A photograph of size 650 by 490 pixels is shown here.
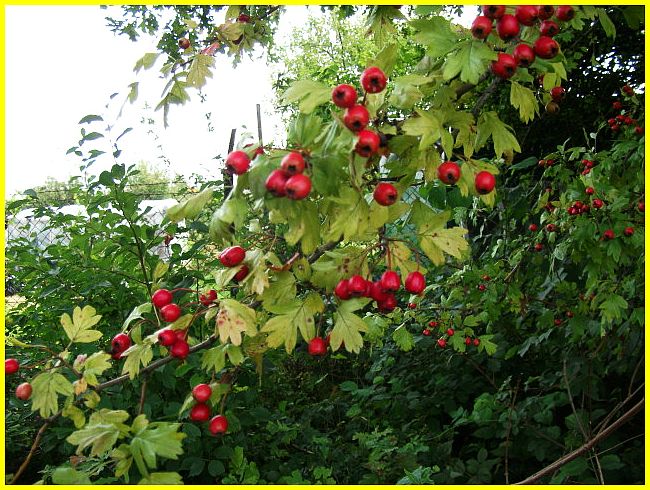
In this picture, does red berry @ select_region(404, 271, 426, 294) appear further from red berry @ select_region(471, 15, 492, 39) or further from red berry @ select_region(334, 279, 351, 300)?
red berry @ select_region(471, 15, 492, 39)

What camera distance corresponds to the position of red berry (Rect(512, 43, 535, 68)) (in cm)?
121

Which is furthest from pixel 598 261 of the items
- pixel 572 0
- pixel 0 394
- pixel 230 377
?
pixel 0 394

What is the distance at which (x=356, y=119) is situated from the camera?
3.36ft

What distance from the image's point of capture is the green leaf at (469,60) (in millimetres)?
1128

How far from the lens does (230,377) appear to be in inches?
57.9

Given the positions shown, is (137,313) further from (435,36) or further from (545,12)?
(545,12)

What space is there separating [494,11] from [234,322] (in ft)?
2.84

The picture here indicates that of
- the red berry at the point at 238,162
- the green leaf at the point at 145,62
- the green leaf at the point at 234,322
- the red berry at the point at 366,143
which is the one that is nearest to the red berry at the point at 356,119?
the red berry at the point at 366,143

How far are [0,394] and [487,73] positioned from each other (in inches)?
53.0

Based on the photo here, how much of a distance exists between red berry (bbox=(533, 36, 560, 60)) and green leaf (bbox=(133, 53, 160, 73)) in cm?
105

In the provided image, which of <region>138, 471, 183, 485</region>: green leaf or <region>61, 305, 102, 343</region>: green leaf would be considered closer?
<region>138, 471, 183, 485</region>: green leaf

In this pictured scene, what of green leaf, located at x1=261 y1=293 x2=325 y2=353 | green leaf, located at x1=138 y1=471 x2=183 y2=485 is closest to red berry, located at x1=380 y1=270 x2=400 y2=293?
green leaf, located at x1=261 y1=293 x2=325 y2=353

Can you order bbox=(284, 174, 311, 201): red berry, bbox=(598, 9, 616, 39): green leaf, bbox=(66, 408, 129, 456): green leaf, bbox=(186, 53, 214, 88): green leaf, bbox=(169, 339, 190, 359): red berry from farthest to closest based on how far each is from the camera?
bbox=(186, 53, 214, 88): green leaf, bbox=(598, 9, 616, 39): green leaf, bbox=(169, 339, 190, 359): red berry, bbox=(66, 408, 129, 456): green leaf, bbox=(284, 174, 311, 201): red berry

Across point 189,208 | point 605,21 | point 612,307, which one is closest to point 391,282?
point 189,208
